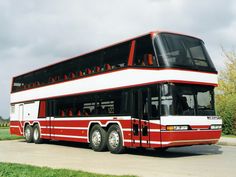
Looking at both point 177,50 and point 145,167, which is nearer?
point 145,167

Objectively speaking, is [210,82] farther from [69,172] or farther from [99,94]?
[69,172]

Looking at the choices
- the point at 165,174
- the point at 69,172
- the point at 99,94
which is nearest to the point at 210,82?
the point at 99,94

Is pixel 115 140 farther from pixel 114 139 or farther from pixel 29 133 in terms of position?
pixel 29 133

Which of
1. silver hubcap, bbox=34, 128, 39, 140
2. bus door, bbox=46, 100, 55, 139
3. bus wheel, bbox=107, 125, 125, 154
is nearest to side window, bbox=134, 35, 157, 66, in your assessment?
bus wheel, bbox=107, 125, 125, 154

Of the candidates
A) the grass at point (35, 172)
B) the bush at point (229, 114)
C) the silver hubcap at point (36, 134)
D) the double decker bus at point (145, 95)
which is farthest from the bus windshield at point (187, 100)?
the bush at point (229, 114)

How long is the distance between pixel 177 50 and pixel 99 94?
421 cm

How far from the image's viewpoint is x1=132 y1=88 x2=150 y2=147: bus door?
1427 centimetres

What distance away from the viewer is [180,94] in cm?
1390

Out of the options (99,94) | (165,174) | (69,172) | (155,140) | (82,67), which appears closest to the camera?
(69,172)

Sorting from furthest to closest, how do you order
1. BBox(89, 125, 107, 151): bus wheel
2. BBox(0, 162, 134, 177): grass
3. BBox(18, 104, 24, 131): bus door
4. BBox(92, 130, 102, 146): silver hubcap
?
BBox(18, 104, 24, 131): bus door → BBox(92, 130, 102, 146): silver hubcap → BBox(89, 125, 107, 151): bus wheel → BBox(0, 162, 134, 177): grass

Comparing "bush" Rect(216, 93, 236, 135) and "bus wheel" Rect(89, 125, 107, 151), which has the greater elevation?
"bush" Rect(216, 93, 236, 135)

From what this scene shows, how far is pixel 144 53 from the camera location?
14.5m

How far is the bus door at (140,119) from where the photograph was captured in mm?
14266

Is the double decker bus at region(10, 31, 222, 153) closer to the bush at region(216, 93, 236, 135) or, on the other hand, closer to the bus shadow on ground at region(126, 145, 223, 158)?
the bus shadow on ground at region(126, 145, 223, 158)
